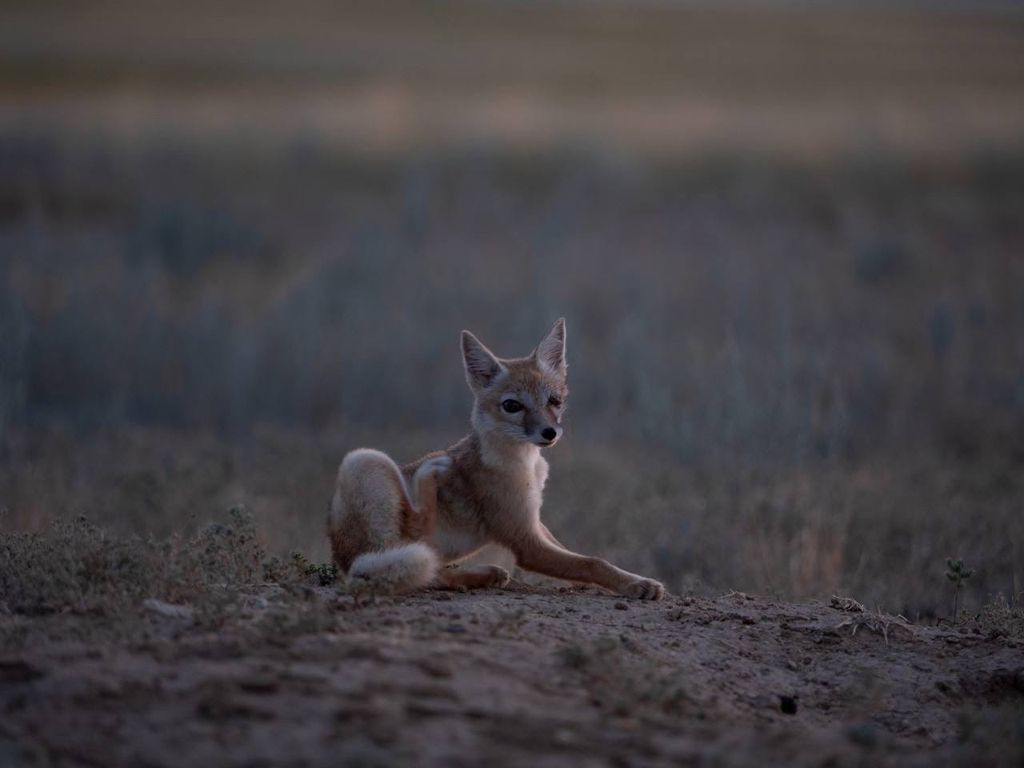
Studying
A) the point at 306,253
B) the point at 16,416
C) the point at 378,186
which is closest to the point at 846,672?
the point at 16,416

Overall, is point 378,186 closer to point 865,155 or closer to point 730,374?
point 865,155

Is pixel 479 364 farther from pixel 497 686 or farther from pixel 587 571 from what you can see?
pixel 497 686

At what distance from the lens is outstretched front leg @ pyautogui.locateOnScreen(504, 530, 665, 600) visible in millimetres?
7656

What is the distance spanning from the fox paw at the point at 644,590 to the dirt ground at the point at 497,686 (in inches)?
11.3

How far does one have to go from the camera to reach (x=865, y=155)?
29.8 m

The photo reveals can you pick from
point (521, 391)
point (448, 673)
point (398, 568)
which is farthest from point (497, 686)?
point (521, 391)

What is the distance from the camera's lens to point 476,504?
7922 mm

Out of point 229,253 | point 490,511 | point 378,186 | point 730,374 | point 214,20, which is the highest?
point 214,20

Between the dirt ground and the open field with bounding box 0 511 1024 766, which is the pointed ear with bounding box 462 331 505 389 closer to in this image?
the open field with bounding box 0 511 1024 766

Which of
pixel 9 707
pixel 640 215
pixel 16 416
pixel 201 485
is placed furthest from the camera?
pixel 640 215

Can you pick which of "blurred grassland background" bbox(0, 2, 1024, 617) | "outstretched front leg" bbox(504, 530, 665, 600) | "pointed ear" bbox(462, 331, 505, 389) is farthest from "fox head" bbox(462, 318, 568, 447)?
"blurred grassland background" bbox(0, 2, 1024, 617)

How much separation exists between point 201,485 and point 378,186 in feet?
53.4

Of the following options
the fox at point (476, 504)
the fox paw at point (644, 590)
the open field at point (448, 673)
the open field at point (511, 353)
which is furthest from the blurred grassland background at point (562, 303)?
the open field at point (448, 673)

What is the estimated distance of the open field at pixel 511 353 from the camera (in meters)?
5.40
